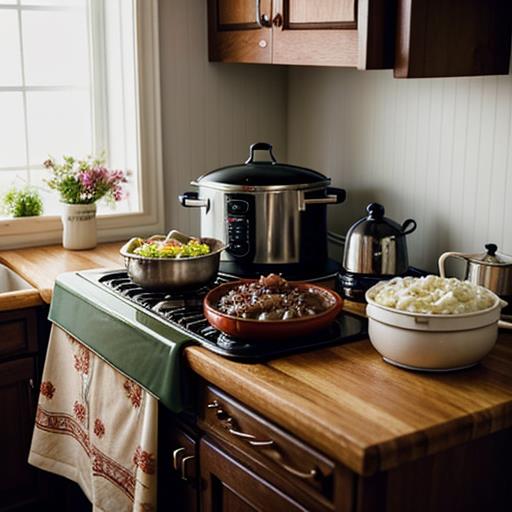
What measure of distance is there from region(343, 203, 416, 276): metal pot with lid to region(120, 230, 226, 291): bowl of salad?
13.8 inches

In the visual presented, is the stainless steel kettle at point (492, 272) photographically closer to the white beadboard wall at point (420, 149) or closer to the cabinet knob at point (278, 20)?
the white beadboard wall at point (420, 149)

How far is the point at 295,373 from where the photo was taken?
1.56 metres

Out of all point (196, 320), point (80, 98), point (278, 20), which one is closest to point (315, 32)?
point (278, 20)

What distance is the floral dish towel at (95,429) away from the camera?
184 cm

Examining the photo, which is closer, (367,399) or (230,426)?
(367,399)

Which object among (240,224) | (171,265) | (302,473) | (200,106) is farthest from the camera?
(200,106)

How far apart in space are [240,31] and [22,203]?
912mm

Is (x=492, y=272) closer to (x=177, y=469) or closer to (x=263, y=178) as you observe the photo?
(x=263, y=178)

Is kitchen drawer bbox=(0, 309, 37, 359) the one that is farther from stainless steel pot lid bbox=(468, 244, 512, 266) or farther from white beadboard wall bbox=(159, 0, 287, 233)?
stainless steel pot lid bbox=(468, 244, 512, 266)

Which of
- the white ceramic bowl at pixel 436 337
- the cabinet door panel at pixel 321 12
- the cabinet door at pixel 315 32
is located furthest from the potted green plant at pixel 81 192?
the white ceramic bowl at pixel 436 337

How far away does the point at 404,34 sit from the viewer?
5.98ft

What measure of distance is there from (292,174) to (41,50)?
1.09 m

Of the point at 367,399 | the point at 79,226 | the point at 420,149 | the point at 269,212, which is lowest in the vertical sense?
the point at 367,399

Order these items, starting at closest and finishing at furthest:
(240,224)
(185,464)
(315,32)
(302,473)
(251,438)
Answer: (302,473) → (251,438) → (185,464) → (315,32) → (240,224)
